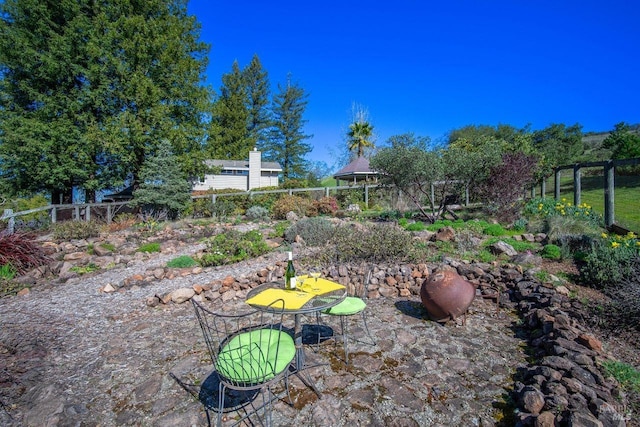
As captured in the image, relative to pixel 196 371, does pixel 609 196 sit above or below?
above

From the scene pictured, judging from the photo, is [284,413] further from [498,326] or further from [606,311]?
[606,311]

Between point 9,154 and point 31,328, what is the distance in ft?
42.0

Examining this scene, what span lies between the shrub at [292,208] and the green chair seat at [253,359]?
8.90 meters

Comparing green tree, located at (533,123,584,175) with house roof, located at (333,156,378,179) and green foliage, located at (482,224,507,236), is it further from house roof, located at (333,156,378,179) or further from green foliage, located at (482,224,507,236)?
green foliage, located at (482,224,507,236)

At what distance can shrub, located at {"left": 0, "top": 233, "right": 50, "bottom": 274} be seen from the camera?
6.07 meters

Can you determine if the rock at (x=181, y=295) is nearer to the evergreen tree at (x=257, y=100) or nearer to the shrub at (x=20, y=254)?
the shrub at (x=20, y=254)

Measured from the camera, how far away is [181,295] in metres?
4.66

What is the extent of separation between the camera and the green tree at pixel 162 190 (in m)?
12.0

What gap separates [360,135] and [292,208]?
16407mm

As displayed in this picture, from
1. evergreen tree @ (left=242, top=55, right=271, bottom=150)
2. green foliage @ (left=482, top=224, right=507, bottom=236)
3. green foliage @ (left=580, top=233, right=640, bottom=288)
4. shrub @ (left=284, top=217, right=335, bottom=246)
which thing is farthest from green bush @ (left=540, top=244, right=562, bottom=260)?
evergreen tree @ (left=242, top=55, right=271, bottom=150)

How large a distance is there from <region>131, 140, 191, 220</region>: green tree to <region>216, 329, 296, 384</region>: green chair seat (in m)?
10.9

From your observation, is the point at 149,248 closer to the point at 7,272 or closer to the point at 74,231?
the point at 7,272

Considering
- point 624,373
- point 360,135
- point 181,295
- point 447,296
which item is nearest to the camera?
point 624,373

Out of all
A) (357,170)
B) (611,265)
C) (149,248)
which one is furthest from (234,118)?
(611,265)
